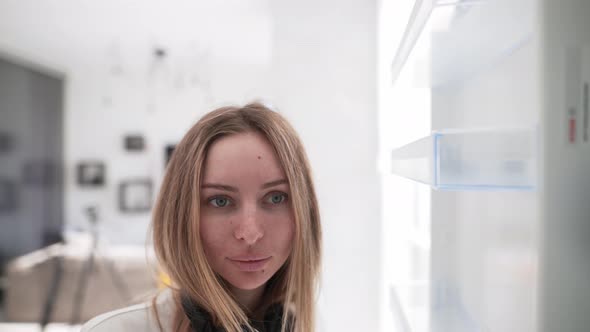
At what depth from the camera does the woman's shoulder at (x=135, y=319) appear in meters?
0.62

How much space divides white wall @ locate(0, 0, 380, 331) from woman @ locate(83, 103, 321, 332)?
733 mm

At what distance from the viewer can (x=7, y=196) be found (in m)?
3.76

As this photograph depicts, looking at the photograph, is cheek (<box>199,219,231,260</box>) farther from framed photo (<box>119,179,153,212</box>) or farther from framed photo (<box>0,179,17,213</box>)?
framed photo (<box>119,179,153,212</box>)

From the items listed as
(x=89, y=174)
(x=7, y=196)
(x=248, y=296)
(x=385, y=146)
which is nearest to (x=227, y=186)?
(x=248, y=296)

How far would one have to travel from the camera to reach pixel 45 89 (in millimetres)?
4633

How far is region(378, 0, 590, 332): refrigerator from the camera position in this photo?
201 mm

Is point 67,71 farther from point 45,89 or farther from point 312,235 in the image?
point 312,235

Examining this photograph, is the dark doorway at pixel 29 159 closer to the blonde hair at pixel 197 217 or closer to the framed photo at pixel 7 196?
the framed photo at pixel 7 196

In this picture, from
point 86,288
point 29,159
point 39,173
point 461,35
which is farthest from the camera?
point 39,173

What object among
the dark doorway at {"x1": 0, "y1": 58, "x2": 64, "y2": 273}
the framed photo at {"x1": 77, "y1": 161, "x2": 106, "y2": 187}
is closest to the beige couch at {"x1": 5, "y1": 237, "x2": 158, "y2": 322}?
the dark doorway at {"x1": 0, "y1": 58, "x2": 64, "y2": 273}

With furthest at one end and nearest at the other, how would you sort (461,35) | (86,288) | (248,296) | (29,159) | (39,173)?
(39,173) < (29,159) < (86,288) < (248,296) < (461,35)

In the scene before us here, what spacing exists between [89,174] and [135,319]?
16.4 feet

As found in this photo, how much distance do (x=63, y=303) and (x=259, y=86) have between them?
3100 mm

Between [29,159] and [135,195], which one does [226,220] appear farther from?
[135,195]
